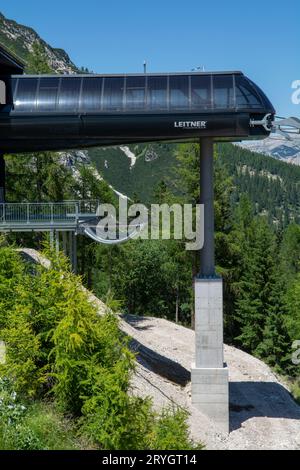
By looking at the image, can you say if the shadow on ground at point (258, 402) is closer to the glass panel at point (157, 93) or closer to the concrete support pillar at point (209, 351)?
the concrete support pillar at point (209, 351)

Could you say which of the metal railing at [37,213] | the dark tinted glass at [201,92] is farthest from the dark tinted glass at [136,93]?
the metal railing at [37,213]

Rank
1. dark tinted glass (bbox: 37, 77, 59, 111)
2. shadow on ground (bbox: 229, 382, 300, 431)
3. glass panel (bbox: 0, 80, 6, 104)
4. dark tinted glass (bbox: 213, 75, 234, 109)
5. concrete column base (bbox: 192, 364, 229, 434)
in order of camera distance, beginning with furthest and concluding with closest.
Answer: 1. shadow on ground (bbox: 229, 382, 300, 431)
2. glass panel (bbox: 0, 80, 6, 104)
3. concrete column base (bbox: 192, 364, 229, 434)
4. dark tinted glass (bbox: 37, 77, 59, 111)
5. dark tinted glass (bbox: 213, 75, 234, 109)

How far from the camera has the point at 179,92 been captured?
58.6 ft

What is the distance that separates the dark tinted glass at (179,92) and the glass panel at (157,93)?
241mm

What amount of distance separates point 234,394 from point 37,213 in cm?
1127

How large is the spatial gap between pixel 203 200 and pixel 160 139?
270 centimetres

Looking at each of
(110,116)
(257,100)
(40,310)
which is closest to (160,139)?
(110,116)

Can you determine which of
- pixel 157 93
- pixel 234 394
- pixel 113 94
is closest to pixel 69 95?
pixel 113 94

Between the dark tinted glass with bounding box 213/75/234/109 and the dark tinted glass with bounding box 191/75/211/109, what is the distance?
0.21 meters

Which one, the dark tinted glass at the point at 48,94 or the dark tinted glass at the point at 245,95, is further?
the dark tinted glass at the point at 48,94

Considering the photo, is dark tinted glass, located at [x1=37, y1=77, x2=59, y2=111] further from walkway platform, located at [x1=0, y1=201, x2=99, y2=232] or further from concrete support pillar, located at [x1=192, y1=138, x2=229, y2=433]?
concrete support pillar, located at [x1=192, y1=138, x2=229, y2=433]

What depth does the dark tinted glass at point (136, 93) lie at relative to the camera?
18016mm

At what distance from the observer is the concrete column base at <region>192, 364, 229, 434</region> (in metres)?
18.6

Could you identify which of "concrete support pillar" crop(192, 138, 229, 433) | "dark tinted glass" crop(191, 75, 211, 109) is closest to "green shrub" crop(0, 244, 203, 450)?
"concrete support pillar" crop(192, 138, 229, 433)
